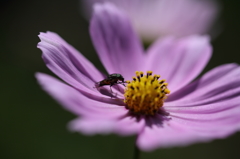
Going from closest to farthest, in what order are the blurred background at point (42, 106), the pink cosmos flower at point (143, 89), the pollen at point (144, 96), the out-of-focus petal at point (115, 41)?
the pink cosmos flower at point (143, 89) → the pollen at point (144, 96) → the out-of-focus petal at point (115, 41) → the blurred background at point (42, 106)

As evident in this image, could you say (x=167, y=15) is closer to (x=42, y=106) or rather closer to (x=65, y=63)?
(x=42, y=106)

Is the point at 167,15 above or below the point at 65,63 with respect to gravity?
above

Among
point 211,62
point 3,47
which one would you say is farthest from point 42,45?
point 211,62

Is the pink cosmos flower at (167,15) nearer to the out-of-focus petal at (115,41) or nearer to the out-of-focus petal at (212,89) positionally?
the out-of-focus petal at (115,41)

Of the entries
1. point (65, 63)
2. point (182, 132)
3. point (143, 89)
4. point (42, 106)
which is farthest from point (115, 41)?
point (42, 106)

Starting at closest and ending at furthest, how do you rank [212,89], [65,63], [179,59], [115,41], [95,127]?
[95,127] < [65,63] < [212,89] < [115,41] < [179,59]

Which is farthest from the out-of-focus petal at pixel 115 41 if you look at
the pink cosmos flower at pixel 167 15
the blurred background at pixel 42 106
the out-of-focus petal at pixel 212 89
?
the pink cosmos flower at pixel 167 15

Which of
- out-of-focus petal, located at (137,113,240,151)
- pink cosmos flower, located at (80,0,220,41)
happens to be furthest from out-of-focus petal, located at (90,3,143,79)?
pink cosmos flower, located at (80,0,220,41)
